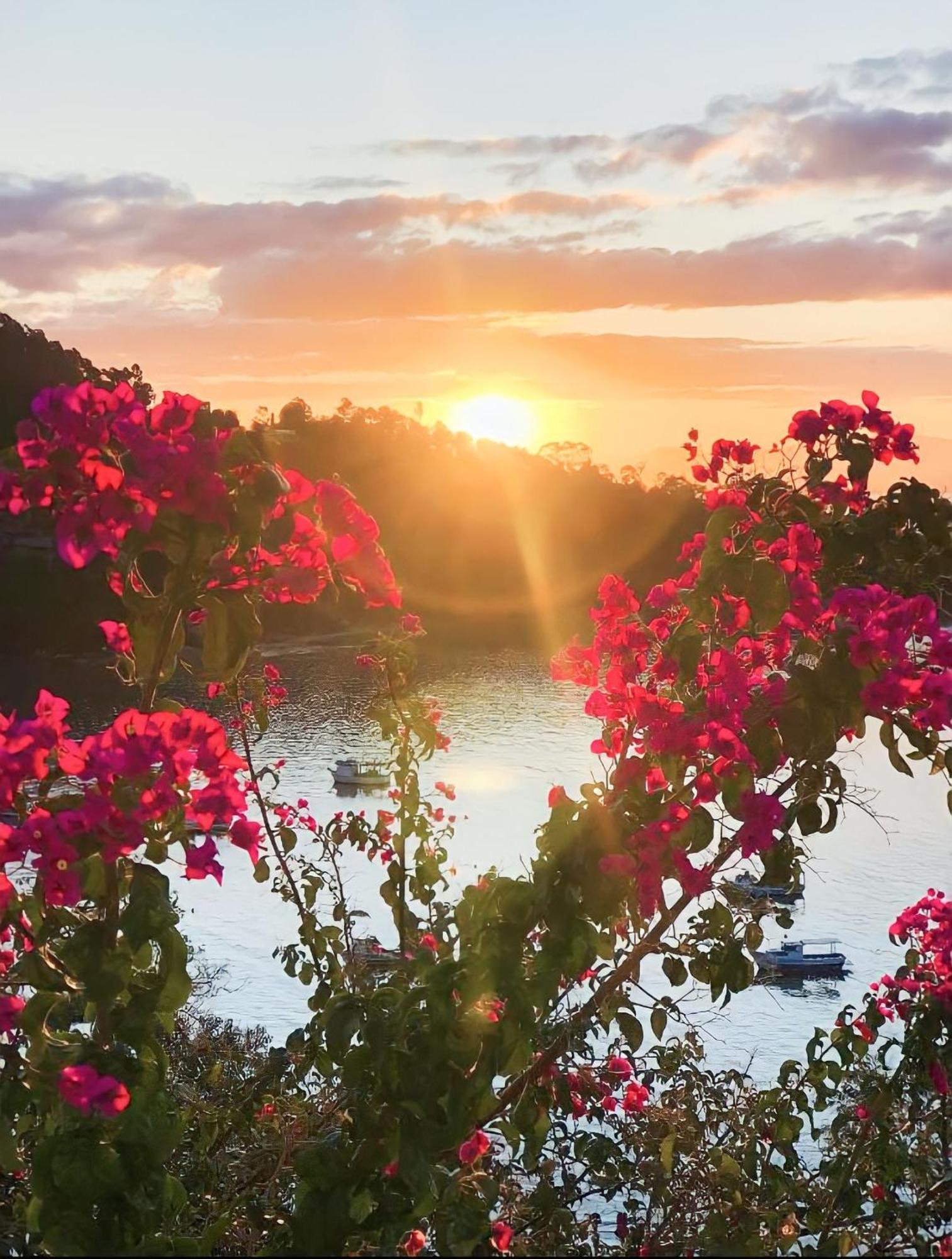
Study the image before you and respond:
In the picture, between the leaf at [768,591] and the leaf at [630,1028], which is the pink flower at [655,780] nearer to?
the leaf at [768,591]

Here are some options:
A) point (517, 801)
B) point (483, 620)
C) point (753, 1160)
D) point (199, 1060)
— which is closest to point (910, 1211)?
point (753, 1160)

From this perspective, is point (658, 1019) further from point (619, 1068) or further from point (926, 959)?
point (926, 959)

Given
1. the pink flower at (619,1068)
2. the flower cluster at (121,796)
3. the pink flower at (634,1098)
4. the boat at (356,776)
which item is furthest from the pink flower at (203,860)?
the boat at (356,776)

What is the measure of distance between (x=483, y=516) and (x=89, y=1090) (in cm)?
7962

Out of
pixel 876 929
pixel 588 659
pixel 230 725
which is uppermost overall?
pixel 588 659

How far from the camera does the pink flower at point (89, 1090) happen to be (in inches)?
97.8

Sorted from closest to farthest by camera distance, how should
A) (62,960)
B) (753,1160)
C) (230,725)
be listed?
(62,960) → (753,1160) → (230,725)

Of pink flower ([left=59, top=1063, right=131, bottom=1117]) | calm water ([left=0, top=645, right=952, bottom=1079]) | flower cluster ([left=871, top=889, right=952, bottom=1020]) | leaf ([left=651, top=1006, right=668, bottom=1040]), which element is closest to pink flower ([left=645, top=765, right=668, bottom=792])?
pink flower ([left=59, top=1063, right=131, bottom=1117])

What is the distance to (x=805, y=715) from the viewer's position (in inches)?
125

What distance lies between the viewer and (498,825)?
28.7 meters

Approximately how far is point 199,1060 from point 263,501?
851 centimetres

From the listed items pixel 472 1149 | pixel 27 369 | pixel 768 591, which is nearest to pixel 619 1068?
pixel 472 1149

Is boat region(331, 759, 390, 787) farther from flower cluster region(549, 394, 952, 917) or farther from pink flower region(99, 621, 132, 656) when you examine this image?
pink flower region(99, 621, 132, 656)

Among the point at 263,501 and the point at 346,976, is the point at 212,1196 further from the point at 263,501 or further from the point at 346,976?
the point at 263,501
